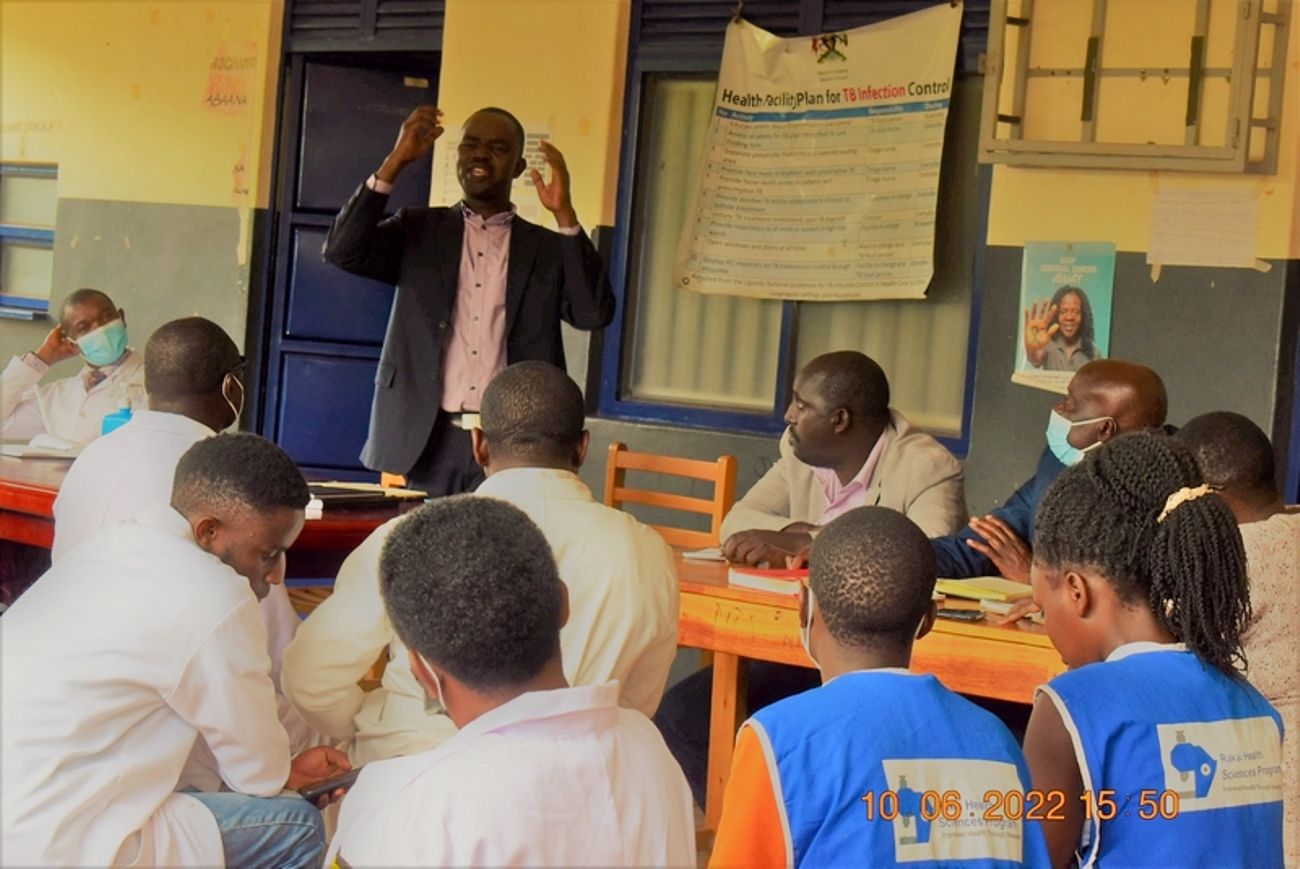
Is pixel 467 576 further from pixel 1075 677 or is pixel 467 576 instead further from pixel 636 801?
pixel 1075 677

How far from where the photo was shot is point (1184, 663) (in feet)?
Result: 6.34

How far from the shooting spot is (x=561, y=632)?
2359mm

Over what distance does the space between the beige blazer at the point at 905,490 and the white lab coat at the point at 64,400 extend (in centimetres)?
207

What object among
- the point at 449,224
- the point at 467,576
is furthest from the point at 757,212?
the point at 467,576

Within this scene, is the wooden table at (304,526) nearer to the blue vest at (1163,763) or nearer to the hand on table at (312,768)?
the hand on table at (312,768)


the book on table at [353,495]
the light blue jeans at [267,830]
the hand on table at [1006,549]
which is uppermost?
the hand on table at [1006,549]

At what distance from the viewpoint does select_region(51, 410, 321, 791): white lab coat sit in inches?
107

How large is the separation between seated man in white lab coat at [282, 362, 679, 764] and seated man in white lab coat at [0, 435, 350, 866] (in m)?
0.16

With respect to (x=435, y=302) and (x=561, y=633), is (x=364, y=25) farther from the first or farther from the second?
(x=561, y=633)

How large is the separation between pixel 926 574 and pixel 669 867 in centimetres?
52

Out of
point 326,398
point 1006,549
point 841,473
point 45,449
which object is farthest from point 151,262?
point 1006,549

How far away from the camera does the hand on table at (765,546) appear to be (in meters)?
3.33

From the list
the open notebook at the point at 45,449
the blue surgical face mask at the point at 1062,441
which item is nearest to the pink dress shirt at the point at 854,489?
the blue surgical face mask at the point at 1062,441
